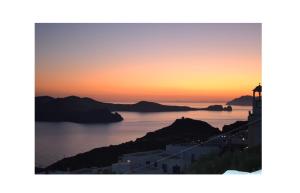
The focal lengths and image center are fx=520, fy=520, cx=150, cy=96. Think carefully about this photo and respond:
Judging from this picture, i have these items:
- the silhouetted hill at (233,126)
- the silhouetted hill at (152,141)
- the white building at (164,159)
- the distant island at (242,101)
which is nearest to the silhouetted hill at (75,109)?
A: the silhouetted hill at (152,141)

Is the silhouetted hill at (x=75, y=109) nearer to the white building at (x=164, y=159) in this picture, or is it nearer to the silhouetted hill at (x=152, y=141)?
the silhouetted hill at (x=152, y=141)

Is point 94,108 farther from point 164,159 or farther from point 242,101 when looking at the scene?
point 242,101

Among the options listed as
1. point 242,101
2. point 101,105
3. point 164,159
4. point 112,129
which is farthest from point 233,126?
point 101,105

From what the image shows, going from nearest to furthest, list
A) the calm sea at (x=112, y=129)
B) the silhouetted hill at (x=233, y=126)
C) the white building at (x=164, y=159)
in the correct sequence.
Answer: the white building at (x=164, y=159) → the calm sea at (x=112, y=129) → the silhouetted hill at (x=233, y=126)

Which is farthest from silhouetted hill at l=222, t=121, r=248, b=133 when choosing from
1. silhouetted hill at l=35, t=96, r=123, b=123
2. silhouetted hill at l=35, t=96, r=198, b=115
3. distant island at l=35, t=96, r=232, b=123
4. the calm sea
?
silhouetted hill at l=35, t=96, r=123, b=123
